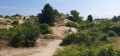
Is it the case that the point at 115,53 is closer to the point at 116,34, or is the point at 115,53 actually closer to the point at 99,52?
the point at 99,52

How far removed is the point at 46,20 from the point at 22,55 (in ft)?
63.1

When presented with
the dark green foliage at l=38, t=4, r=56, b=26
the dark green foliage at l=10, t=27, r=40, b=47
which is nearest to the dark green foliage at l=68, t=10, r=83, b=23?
the dark green foliage at l=38, t=4, r=56, b=26

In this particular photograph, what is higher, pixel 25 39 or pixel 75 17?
pixel 75 17

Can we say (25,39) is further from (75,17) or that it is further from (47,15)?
(75,17)

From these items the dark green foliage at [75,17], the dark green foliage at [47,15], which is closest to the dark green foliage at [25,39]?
the dark green foliage at [47,15]

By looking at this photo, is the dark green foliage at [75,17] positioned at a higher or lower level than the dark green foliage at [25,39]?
higher

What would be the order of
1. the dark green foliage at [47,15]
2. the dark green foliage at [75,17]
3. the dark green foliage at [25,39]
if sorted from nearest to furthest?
the dark green foliage at [25,39], the dark green foliage at [47,15], the dark green foliage at [75,17]

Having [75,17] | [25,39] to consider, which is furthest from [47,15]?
[75,17]

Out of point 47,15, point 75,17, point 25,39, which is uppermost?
point 47,15

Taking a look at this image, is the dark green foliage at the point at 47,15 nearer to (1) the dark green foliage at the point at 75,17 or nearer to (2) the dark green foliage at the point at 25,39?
(1) the dark green foliage at the point at 75,17

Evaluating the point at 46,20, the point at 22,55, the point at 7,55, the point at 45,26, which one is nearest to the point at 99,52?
the point at 22,55

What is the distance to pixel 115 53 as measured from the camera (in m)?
5.36

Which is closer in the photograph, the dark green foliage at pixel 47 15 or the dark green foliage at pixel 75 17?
the dark green foliage at pixel 47 15

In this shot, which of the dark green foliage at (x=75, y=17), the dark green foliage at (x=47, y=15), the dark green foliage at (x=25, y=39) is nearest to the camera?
the dark green foliage at (x=25, y=39)
